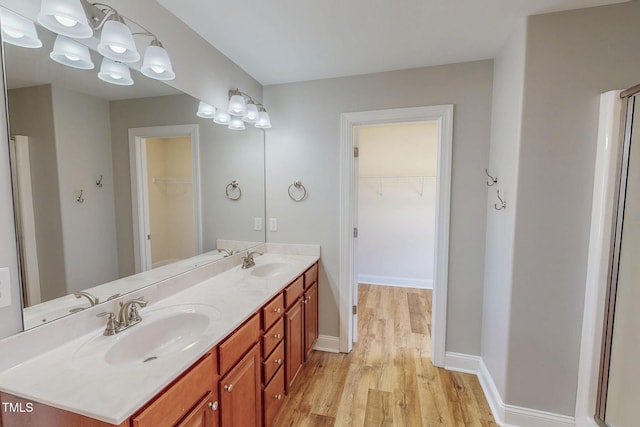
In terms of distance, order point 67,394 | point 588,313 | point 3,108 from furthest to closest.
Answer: point 588,313
point 3,108
point 67,394

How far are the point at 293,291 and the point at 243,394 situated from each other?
70 cm

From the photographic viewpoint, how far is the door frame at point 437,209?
7.02ft

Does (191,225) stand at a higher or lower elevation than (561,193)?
lower

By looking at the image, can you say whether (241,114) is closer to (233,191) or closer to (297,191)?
(233,191)

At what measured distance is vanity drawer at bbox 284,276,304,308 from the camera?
1.83 meters

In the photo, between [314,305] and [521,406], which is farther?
[314,305]

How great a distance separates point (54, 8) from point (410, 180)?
3.68 meters

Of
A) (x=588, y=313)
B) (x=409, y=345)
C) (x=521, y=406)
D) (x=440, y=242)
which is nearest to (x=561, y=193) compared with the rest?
(x=588, y=313)

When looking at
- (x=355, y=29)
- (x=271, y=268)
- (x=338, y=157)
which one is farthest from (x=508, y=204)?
(x=271, y=268)

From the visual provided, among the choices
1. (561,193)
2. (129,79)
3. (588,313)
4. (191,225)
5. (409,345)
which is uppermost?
(129,79)

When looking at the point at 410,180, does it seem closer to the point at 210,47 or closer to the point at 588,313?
the point at 588,313

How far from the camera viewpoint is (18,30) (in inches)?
38.3

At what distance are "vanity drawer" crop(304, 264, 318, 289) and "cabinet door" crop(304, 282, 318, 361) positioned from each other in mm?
46

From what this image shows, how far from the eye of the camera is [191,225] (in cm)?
185
